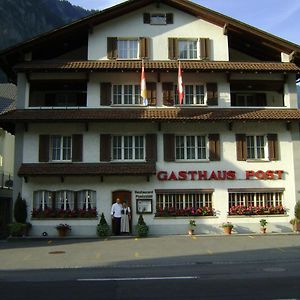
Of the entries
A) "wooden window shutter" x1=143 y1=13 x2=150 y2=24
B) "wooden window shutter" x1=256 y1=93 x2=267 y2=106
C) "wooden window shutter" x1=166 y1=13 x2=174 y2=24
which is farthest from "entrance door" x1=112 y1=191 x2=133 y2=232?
"wooden window shutter" x1=166 y1=13 x2=174 y2=24

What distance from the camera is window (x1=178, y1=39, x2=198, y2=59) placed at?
26812 mm

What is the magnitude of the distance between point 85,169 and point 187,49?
868 centimetres

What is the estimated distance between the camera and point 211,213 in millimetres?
24922

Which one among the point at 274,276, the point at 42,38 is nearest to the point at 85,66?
the point at 42,38

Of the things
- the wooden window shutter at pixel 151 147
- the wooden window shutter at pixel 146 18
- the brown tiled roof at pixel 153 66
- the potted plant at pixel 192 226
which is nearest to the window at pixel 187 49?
the brown tiled roof at pixel 153 66

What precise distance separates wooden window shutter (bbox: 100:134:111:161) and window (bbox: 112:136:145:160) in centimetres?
40

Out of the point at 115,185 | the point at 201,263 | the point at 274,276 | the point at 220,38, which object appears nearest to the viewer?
the point at 274,276

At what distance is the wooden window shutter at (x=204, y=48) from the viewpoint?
87.2 ft

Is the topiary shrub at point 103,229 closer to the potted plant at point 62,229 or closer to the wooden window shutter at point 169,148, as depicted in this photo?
the potted plant at point 62,229

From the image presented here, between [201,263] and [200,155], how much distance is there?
11.5m

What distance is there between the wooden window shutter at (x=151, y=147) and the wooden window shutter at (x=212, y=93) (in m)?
3.59

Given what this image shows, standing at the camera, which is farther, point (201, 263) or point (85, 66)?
point (85, 66)

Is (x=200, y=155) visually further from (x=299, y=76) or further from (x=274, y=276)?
(x=274, y=276)

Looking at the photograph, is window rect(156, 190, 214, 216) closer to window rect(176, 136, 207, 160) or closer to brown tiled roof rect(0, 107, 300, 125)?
window rect(176, 136, 207, 160)
